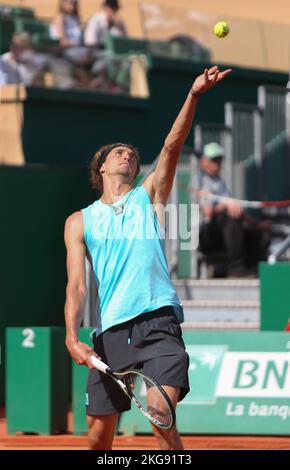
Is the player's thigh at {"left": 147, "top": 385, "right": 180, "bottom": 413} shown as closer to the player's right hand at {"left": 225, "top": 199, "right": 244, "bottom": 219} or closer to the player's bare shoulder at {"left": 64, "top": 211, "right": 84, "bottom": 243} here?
the player's bare shoulder at {"left": 64, "top": 211, "right": 84, "bottom": 243}

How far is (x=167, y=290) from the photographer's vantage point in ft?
23.3

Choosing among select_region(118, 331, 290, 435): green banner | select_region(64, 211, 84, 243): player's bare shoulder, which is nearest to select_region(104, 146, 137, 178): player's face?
select_region(64, 211, 84, 243): player's bare shoulder

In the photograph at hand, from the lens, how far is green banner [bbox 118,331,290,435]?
419 inches

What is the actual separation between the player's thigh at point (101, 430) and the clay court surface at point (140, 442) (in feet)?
10.7

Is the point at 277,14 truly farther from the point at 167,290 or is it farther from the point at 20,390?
the point at 167,290

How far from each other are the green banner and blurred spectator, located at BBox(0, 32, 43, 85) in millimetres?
6154

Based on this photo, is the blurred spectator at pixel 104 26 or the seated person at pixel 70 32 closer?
the seated person at pixel 70 32

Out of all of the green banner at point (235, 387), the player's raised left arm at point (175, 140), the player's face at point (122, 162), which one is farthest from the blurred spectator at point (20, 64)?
the player's raised left arm at point (175, 140)

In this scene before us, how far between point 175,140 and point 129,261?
69cm

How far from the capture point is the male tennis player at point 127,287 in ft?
23.1

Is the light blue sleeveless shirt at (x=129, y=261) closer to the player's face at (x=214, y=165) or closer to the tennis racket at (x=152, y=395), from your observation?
the tennis racket at (x=152, y=395)

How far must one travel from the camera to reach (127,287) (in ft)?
23.2

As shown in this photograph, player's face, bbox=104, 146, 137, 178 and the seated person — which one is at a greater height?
the seated person
